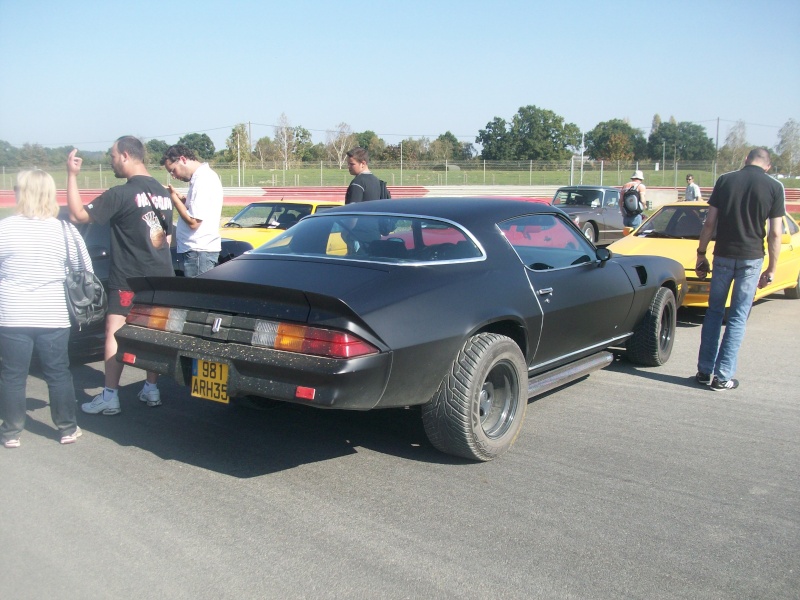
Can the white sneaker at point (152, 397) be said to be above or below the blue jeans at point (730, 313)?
below

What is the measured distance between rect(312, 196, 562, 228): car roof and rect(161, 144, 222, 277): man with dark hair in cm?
110

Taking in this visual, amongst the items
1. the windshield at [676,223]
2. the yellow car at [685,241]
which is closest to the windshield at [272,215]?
the yellow car at [685,241]

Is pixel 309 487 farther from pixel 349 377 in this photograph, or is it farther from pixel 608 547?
pixel 608 547

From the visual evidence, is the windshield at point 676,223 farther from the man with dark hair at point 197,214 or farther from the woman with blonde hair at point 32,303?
the woman with blonde hair at point 32,303

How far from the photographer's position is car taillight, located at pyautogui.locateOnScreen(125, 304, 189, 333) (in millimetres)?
3999

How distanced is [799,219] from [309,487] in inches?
1179

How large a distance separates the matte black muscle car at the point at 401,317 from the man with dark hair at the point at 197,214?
998 millimetres

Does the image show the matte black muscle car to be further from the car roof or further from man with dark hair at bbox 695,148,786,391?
man with dark hair at bbox 695,148,786,391

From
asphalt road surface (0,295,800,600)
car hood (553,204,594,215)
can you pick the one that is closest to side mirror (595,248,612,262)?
asphalt road surface (0,295,800,600)

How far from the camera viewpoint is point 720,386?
5.75m

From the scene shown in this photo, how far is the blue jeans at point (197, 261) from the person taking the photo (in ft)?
18.5

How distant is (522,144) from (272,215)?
69915 millimetres

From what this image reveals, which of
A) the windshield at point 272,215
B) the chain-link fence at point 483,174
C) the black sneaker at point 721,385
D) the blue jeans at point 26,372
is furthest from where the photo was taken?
the chain-link fence at point 483,174

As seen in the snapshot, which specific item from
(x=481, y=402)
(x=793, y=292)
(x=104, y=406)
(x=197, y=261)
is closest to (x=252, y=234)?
(x=197, y=261)
